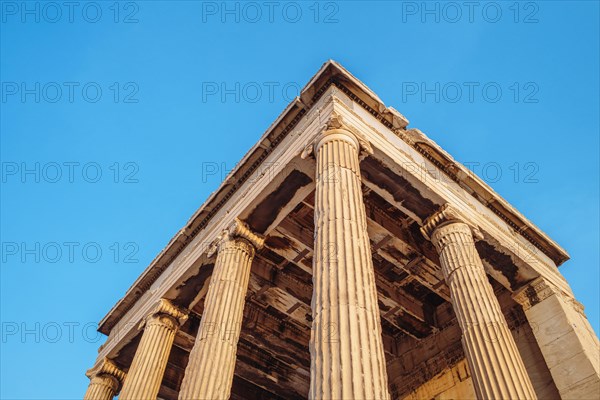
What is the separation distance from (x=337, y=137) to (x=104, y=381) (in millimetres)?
14454

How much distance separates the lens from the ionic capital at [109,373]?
67.6 feet

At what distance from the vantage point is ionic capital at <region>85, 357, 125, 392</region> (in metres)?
20.6

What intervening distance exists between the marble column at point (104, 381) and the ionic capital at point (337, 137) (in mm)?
12999

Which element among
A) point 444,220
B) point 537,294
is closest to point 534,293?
point 537,294

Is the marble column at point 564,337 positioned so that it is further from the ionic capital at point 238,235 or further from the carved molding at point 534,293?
the ionic capital at point 238,235

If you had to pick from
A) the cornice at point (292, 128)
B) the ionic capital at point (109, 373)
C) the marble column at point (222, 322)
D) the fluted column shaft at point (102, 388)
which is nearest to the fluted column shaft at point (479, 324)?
the cornice at point (292, 128)

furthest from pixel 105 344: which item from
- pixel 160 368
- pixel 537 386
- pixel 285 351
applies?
pixel 537 386

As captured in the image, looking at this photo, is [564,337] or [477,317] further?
[564,337]

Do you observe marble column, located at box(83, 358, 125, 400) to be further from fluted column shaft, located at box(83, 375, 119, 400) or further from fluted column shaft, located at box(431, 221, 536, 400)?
fluted column shaft, located at box(431, 221, 536, 400)

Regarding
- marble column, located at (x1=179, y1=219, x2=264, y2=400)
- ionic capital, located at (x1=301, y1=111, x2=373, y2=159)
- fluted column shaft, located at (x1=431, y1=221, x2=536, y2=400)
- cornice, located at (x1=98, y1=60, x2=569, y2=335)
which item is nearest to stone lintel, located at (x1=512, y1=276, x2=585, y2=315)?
cornice, located at (x1=98, y1=60, x2=569, y2=335)

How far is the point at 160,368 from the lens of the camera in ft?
55.9

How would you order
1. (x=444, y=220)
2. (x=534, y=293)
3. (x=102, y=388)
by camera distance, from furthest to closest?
(x=102, y=388) → (x=534, y=293) → (x=444, y=220)

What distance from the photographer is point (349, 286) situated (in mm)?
10086

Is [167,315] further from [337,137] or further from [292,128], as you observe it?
[337,137]
